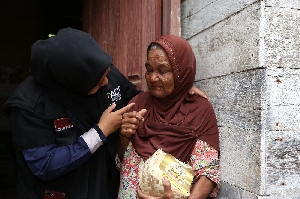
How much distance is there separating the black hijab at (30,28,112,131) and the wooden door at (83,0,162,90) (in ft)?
1.89

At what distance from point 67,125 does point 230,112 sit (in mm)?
833

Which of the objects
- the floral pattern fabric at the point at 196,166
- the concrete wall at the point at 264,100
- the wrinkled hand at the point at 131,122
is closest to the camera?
the concrete wall at the point at 264,100

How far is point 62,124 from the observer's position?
1.72 meters

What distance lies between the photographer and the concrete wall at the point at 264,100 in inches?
55.4

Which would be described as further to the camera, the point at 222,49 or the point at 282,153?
the point at 222,49

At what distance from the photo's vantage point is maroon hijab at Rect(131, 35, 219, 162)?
63.2 inches

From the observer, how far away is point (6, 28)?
566 cm

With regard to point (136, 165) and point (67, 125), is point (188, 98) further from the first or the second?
point (67, 125)

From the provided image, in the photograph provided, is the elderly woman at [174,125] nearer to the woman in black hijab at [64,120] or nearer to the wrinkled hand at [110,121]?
the wrinkled hand at [110,121]

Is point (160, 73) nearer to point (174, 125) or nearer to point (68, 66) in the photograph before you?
point (174, 125)

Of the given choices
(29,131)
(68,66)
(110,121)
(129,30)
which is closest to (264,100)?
(110,121)

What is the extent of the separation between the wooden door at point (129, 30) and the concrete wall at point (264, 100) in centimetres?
65

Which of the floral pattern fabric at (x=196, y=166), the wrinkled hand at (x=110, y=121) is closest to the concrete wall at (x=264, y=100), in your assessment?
the floral pattern fabric at (x=196, y=166)

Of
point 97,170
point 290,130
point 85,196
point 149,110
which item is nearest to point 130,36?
point 149,110
